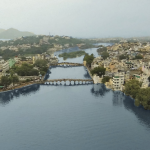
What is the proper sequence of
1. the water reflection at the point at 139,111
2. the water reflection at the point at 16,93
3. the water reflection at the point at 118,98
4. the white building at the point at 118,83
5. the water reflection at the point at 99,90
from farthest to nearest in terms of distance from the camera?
1. the white building at the point at 118,83
2. the water reflection at the point at 99,90
3. the water reflection at the point at 16,93
4. the water reflection at the point at 118,98
5. the water reflection at the point at 139,111

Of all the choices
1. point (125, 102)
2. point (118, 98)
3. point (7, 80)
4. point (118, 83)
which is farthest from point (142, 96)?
point (7, 80)

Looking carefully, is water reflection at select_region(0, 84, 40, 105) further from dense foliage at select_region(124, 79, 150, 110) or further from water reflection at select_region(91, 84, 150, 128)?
dense foliage at select_region(124, 79, 150, 110)

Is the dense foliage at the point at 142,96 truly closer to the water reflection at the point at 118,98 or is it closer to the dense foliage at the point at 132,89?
the dense foliage at the point at 132,89

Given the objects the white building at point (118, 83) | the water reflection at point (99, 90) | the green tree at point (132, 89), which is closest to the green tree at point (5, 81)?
the water reflection at point (99, 90)

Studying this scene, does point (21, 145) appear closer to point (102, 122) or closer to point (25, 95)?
point (102, 122)

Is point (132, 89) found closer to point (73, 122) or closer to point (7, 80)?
point (73, 122)

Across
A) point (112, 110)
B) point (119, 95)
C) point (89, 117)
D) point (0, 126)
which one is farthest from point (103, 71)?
point (0, 126)
